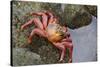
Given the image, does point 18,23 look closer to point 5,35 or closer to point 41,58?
point 5,35

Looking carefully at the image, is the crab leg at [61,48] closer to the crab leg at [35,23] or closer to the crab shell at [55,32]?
the crab shell at [55,32]

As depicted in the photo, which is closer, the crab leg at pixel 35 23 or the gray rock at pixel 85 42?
the crab leg at pixel 35 23

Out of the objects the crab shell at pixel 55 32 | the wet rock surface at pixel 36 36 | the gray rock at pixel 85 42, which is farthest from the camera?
the gray rock at pixel 85 42

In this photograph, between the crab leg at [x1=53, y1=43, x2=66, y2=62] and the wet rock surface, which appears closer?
the wet rock surface

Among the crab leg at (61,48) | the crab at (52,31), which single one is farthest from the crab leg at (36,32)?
the crab leg at (61,48)

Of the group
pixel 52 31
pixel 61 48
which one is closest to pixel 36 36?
pixel 52 31

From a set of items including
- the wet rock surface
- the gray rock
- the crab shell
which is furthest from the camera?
→ the gray rock

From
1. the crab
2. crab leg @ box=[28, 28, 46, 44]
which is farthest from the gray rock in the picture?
crab leg @ box=[28, 28, 46, 44]

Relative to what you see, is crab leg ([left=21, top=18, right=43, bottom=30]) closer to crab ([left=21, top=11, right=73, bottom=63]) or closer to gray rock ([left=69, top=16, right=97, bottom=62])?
crab ([left=21, top=11, right=73, bottom=63])

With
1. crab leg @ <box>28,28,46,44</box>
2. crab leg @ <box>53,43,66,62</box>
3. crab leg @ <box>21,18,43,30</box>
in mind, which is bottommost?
crab leg @ <box>53,43,66,62</box>
